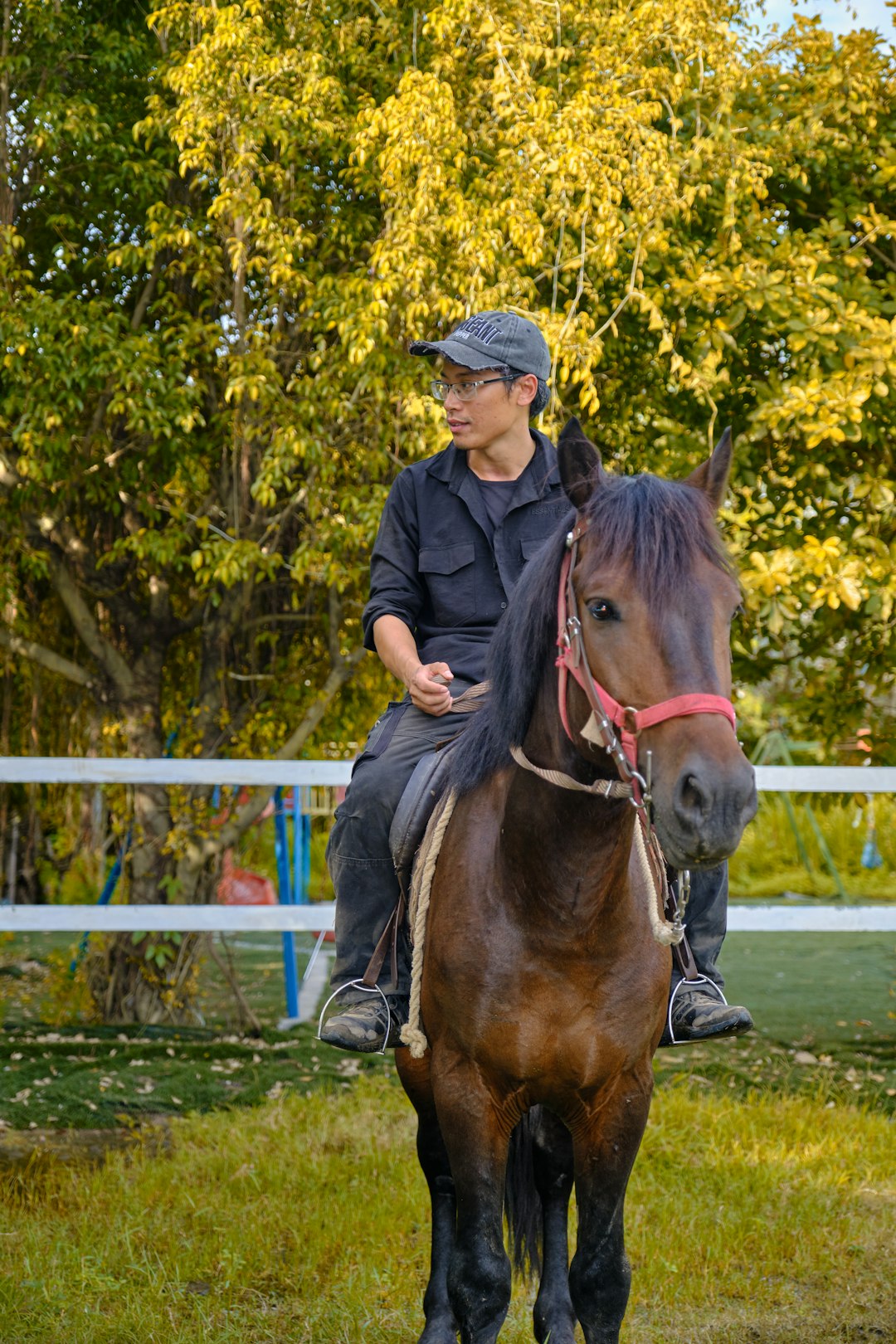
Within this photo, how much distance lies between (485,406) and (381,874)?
3.82 feet

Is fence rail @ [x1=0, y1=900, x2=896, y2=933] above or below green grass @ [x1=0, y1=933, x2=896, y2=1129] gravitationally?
above

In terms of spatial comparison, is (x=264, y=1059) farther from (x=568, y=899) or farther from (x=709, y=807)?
(x=709, y=807)

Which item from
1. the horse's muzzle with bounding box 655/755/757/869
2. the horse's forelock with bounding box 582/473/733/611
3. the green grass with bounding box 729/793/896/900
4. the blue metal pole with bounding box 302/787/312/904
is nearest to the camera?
the horse's muzzle with bounding box 655/755/757/869

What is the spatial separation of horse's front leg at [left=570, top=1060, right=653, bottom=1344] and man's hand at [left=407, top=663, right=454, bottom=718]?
912 millimetres

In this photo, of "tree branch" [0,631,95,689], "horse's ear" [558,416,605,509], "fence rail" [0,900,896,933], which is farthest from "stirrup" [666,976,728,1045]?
"tree branch" [0,631,95,689]

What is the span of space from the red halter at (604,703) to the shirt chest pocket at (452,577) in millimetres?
825

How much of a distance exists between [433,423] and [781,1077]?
372 cm

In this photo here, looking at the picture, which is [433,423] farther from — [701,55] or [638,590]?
[638,590]

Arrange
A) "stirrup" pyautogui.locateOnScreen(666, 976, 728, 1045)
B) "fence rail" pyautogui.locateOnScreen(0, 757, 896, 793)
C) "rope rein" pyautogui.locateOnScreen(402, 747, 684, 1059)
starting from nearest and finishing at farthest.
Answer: "rope rein" pyautogui.locateOnScreen(402, 747, 684, 1059) < "stirrup" pyautogui.locateOnScreen(666, 976, 728, 1045) < "fence rail" pyautogui.locateOnScreen(0, 757, 896, 793)

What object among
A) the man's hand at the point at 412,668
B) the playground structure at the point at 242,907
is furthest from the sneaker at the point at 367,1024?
the playground structure at the point at 242,907

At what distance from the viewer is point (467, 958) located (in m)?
2.60

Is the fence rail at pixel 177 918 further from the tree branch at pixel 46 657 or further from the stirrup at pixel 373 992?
the stirrup at pixel 373 992

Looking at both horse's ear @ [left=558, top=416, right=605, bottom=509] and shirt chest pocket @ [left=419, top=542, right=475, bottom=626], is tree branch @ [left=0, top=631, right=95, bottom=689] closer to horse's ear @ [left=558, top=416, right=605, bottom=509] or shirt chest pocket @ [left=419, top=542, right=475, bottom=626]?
shirt chest pocket @ [left=419, top=542, right=475, bottom=626]

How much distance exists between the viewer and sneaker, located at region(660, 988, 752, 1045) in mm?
2869
